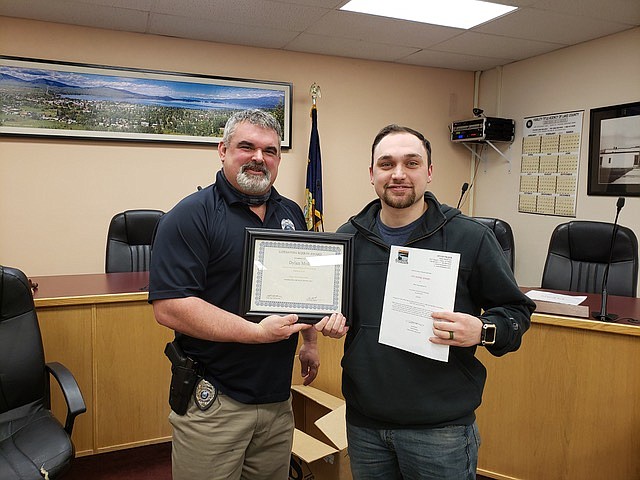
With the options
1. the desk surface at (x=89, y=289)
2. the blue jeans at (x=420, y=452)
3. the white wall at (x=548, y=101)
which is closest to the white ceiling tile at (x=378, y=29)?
the white wall at (x=548, y=101)

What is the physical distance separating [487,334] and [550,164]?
361cm

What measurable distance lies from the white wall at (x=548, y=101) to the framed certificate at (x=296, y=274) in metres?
3.18

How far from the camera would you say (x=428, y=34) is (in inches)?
156

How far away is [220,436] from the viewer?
1.48 meters

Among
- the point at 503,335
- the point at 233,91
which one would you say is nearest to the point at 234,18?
the point at 233,91

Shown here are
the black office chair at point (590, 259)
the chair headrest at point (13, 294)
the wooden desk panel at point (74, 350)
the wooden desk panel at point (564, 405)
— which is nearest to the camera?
the chair headrest at point (13, 294)

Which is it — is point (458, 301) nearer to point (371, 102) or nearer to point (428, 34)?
point (428, 34)

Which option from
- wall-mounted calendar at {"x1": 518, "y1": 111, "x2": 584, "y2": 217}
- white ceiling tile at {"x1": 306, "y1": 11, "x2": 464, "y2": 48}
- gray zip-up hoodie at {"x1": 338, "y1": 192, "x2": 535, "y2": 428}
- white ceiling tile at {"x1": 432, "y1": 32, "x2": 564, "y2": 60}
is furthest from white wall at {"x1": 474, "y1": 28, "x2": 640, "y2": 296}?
gray zip-up hoodie at {"x1": 338, "y1": 192, "x2": 535, "y2": 428}

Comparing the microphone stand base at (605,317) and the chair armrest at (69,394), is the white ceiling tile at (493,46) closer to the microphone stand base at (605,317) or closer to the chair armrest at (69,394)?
the microphone stand base at (605,317)

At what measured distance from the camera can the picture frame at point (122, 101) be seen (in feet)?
12.3

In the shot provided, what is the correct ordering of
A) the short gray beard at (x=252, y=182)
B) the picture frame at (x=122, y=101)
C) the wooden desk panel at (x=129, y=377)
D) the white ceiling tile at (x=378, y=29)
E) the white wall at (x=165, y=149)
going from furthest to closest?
the white wall at (x=165, y=149), the picture frame at (x=122, y=101), the white ceiling tile at (x=378, y=29), the wooden desk panel at (x=129, y=377), the short gray beard at (x=252, y=182)

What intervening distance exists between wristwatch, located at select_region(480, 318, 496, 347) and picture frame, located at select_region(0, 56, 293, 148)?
11.2 feet

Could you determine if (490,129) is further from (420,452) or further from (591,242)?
(420,452)

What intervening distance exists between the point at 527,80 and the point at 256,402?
4151 mm
